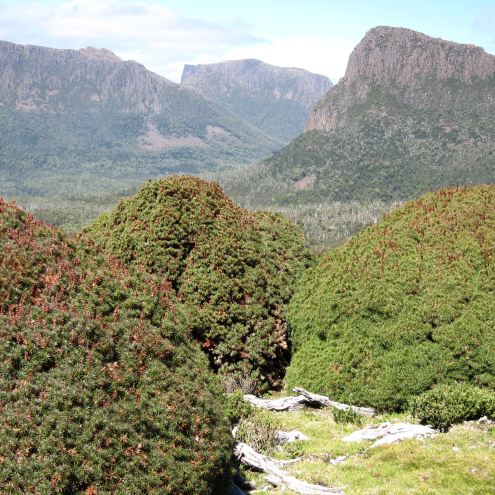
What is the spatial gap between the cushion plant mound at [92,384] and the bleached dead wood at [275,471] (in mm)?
1540

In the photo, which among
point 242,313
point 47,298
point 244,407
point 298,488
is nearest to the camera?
point 47,298

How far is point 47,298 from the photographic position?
8.88 metres

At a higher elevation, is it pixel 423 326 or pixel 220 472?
pixel 423 326

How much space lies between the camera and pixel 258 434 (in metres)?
12.3

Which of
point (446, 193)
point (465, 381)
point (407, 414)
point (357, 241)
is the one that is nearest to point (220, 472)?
point (407, 414)

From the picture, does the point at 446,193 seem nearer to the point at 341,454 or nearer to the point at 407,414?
the point at 407,414

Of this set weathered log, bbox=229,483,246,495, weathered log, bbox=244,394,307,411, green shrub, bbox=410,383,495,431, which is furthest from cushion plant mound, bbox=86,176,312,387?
weathered log, bbox=229,483,246,495

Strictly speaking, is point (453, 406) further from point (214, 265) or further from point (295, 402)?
point (214, 265)

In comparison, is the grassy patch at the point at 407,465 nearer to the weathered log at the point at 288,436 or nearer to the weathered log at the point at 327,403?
the weathered log at the point at 288,436

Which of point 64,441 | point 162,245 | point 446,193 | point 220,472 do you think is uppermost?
point 446,193

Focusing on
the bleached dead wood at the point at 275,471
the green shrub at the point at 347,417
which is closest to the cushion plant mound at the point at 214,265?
the green shrub at the point at 347,417

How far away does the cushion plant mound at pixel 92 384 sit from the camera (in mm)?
7438

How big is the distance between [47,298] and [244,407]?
5.96 m

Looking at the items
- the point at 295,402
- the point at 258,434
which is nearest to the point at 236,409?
the point at 258,434
